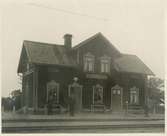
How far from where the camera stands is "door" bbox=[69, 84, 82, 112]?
3029 mm

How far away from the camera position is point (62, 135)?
2.93 metres

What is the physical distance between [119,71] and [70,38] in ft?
2.10

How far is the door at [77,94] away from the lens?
3.03 meters

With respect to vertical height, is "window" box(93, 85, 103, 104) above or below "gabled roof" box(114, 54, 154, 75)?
below

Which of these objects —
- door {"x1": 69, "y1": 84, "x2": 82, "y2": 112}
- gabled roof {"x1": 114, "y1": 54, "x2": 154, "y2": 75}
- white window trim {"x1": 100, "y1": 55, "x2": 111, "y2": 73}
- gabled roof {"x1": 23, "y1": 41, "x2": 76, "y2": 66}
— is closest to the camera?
gabled roof {"x1": 23, "y1": 41, "x2": 76, "y2": 66}

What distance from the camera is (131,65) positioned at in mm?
3275

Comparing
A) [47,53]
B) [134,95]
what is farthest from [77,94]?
[134,95]

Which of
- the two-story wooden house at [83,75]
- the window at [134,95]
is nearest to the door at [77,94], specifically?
the two-story wooden house at [83,75]

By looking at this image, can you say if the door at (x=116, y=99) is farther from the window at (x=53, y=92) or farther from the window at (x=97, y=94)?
the window at (x=53, y=92)

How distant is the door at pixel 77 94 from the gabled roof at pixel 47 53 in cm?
24

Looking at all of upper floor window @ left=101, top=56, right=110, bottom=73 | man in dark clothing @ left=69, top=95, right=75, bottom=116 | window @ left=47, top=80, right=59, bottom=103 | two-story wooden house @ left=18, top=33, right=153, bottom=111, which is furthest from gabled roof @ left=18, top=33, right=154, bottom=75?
man in dark clothing @ left=69, top=95, right=75, bottom=116

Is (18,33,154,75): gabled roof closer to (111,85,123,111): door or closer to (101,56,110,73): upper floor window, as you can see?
(101,56,110,73): upper floor window

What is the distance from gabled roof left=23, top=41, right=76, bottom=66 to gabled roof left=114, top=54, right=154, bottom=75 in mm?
470

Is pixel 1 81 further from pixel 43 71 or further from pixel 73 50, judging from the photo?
pixel 73 50
